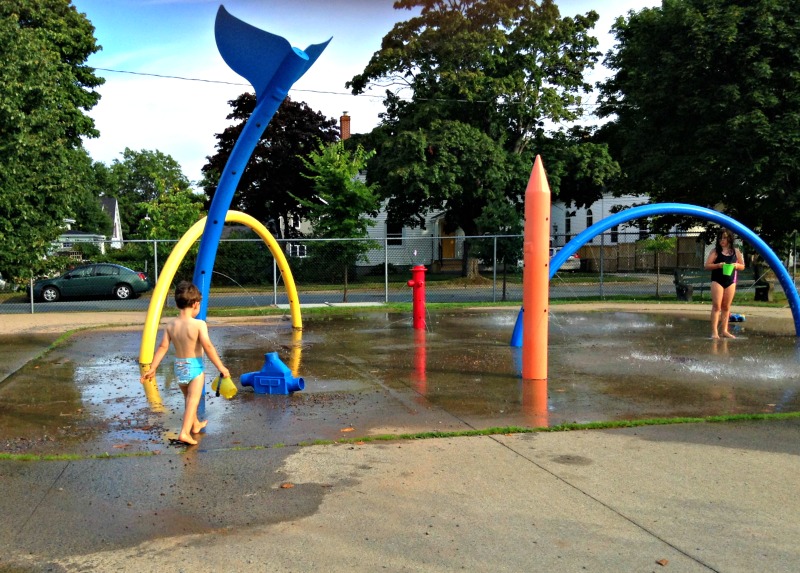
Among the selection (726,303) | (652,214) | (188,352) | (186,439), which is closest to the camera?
(186,439)

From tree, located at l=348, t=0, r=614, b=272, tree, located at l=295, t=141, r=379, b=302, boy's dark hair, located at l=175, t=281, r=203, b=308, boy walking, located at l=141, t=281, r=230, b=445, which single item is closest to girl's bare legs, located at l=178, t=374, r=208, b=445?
boy walking, located at l=141, t=281, r=230, b=445

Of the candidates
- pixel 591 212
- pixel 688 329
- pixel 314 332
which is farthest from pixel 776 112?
pixel 591 212

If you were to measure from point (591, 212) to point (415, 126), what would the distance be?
18.4 metres

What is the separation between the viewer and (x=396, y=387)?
8.39m

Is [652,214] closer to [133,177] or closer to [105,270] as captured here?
[105,270]

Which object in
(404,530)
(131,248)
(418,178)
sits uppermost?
(418,178)

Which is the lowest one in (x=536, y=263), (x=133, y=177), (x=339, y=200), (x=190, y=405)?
(x=190, y=405)

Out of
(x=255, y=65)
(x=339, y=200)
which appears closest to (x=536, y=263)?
(x=255, y=65)

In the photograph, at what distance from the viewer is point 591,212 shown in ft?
156

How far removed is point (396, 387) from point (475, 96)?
27.4m

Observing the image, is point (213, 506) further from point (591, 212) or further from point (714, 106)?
point (591, 212)

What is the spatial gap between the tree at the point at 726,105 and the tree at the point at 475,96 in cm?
1172

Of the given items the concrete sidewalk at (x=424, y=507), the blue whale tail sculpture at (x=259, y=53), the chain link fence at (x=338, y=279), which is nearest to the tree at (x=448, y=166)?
the chain link fence at (x=338, y=279)

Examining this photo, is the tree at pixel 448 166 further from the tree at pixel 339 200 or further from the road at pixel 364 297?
the tree at pixel 339 200
